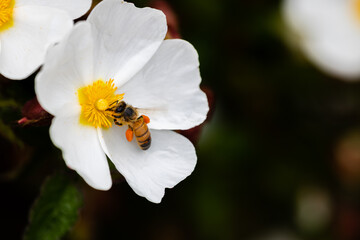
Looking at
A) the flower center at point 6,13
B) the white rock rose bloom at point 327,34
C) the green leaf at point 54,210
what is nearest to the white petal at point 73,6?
the flower center at point 6,13

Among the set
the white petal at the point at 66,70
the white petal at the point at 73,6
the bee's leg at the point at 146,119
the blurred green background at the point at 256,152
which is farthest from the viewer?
the blurred green background at the point at 256,152

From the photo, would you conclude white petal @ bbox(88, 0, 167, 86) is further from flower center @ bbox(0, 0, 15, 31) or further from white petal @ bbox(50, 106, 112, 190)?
flower center @ bbox(0, 0, 15, 31)

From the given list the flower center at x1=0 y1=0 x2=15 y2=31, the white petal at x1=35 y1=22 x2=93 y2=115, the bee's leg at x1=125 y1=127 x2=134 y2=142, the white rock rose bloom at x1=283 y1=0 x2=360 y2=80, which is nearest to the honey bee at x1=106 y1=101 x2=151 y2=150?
the bee's leg at x1=125 y1=127 x2=134 y2=142

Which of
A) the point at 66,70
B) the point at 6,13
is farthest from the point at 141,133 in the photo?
the point at 6,13

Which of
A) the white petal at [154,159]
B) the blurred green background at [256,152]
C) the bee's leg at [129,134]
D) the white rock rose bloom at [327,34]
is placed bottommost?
the blurred green background at [256,152]

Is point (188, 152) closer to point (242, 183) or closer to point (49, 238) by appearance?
point (49, 238)

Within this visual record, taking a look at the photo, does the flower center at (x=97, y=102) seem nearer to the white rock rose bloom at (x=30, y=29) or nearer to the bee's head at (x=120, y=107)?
the bee's head at (x=120, y=107)

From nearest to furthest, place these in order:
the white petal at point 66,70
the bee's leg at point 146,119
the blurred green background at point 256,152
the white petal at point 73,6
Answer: the white petal at point 66,70, the white petal at point 73,6, the bee's leg at point 146,119, the blurred green background at point 256,152
